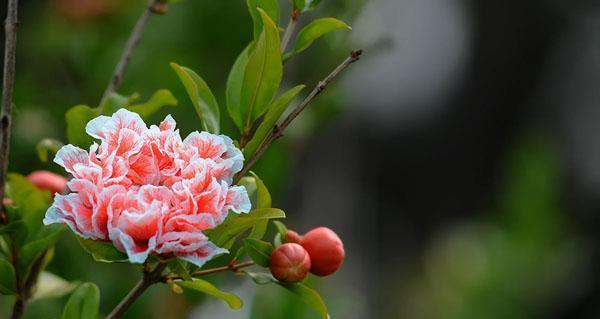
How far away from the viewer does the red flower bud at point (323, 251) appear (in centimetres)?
84

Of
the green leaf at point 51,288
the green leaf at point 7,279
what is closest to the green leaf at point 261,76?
the green leaf at point 7,279

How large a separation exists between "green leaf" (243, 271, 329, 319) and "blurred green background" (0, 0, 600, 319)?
1.43 ft

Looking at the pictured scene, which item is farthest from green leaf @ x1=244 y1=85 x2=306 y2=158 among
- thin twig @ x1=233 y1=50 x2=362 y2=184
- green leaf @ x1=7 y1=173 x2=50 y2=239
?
green leaf @ x1=7 y1=173 x2=50 y2=239

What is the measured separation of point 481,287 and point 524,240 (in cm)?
14

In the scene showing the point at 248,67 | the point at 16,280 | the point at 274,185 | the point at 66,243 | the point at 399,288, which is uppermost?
the point at 248,67

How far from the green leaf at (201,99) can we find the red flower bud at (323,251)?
110 mm

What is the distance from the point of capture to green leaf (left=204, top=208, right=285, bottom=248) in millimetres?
749

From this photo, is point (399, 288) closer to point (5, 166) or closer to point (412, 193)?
point (412, 193)

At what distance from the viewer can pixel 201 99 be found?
34.0 inches

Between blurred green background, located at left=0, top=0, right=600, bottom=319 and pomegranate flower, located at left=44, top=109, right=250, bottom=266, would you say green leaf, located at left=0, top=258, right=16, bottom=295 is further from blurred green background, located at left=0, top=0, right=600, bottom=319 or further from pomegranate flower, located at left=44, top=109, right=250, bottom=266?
blurred green background, located at left=0, top=0, right=600, bottom=319

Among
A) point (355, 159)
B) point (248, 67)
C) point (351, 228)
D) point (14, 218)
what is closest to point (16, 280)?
point (14, 218)

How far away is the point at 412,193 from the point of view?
3.87 m

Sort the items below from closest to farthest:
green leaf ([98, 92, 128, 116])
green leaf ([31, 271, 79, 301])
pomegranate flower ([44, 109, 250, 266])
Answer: pomegranate flower ([44, 109, 250, 266]), green leaf ([98, 92, 128, 116]), green leaf ([31, 271, 79, 301])

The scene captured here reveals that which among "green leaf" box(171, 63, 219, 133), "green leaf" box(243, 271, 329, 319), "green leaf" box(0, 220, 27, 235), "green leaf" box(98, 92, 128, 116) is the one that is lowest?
"green leaf" box(0, 220, 27, 235)
